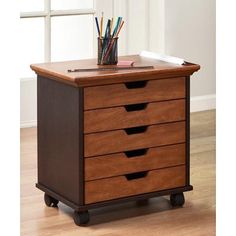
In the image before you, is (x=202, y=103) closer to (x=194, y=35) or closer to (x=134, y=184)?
(x=194, y=35)

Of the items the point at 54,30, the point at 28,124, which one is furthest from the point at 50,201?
the point at 54,30

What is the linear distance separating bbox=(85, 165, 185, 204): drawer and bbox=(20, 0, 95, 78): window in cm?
153

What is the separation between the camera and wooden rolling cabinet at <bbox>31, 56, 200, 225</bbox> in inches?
87.6

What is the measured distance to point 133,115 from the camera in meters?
2.31

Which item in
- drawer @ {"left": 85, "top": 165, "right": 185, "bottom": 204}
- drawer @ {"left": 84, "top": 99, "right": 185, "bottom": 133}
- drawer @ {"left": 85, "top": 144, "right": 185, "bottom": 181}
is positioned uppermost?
drawer @ {"left": 84, "top": 99, "right": 185, "bottom": 133}

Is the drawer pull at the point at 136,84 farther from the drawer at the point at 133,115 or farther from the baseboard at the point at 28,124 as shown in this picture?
the baseboard at the point at 28,124

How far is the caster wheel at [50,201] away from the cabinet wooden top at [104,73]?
17.4 inches

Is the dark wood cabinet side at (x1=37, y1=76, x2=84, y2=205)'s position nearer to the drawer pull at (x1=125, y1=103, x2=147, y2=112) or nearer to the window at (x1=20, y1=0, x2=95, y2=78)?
the drawer pull at (x1=125, y1=103, x2=147, y2=112)

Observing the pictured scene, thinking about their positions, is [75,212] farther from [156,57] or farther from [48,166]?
[156,57]

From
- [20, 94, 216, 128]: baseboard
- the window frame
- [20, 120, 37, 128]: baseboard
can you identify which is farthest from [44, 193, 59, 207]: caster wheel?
[20, 94, 216, 128]: baseboard

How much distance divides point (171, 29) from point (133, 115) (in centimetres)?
168

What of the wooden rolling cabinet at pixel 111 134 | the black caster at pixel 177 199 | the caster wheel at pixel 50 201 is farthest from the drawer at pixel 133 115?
the caster wheel at pixel 50 201

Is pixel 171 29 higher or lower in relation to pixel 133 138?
higher
